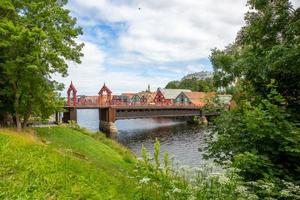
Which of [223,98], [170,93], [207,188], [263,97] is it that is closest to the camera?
[207,188]

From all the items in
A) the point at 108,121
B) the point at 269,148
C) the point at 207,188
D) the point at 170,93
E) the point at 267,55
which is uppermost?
the point at 170,93

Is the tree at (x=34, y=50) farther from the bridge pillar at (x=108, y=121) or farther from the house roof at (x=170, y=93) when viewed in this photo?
A: the house roof at (x=170, y=93)

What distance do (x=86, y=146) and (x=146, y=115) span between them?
4225cm

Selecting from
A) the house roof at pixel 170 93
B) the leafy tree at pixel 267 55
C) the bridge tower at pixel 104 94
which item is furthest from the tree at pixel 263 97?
the house roof at pixel 170 93

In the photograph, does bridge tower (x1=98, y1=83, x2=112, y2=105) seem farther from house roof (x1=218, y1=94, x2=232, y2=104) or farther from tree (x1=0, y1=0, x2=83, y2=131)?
house roof (x1=218, y1=94, x2=232, y2=104)

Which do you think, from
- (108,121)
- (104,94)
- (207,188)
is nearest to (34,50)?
(207,188)

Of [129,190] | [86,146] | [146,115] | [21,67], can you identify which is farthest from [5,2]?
[146,115]

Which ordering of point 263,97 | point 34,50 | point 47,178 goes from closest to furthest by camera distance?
point 47,178 → point 263,97 → point 34,50

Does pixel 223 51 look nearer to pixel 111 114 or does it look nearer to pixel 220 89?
pixel 220 89

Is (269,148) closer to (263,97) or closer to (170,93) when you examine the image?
(263,97)

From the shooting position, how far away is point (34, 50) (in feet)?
65.0

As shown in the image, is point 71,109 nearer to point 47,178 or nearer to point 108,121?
point 108,121

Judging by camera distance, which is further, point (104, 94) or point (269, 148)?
point (104, 94)

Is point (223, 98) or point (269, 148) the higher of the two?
point (223, 98)
